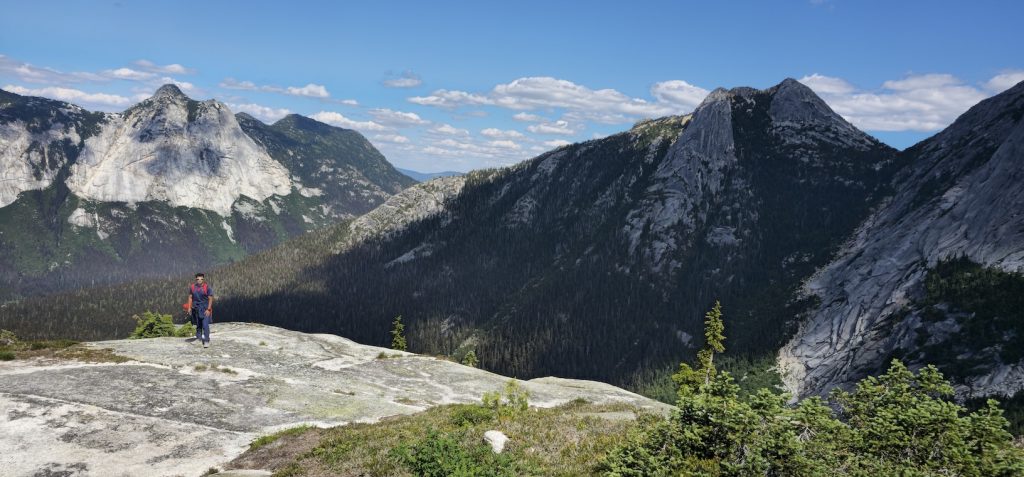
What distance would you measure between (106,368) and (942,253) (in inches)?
6626

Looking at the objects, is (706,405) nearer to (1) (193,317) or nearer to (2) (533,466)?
(2) (533,466)

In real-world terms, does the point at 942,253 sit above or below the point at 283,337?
above

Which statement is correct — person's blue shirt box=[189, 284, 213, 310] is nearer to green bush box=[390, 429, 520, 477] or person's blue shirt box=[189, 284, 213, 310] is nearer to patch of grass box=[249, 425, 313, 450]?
patch of grass box=[249, 425, 313, 450]

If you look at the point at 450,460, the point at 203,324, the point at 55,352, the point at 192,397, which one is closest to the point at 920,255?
the point at 450,460

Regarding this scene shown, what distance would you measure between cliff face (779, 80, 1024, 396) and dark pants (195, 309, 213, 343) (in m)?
120

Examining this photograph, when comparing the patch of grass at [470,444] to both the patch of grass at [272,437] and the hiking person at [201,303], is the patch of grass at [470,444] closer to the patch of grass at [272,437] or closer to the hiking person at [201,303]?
the patch of grass at [272,437]

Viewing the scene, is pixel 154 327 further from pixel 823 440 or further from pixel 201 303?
pixel 823 440

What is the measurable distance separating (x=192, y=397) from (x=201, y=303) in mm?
10055

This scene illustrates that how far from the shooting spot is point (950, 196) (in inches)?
5694

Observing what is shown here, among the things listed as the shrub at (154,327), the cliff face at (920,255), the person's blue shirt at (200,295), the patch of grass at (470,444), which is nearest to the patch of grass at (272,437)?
the patch of grass at (470,444)

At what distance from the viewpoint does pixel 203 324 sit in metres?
38.0

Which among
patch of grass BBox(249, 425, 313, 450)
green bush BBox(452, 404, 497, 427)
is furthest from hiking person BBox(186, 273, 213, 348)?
green bush BBox(452, 404, 497, 427)

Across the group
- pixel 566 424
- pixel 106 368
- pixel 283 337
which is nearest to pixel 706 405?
pixel 566 424

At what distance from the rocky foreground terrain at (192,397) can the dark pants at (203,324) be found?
0.86 m
